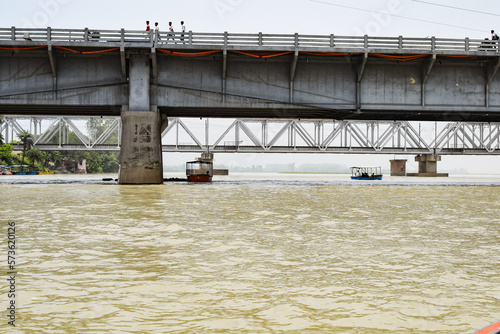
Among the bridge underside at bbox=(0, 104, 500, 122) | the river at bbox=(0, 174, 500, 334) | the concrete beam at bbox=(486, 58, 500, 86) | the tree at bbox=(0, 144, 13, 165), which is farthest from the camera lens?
the tree at bbox=(0, 144, 13, 165)

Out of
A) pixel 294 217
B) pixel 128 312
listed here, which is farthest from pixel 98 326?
pixel 294 217

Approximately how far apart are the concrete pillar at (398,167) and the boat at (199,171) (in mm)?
73229

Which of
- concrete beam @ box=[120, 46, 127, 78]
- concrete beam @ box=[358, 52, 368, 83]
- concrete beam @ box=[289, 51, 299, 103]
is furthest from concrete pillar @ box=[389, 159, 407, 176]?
concrete beam @ box=[120, 46, 127, 78]

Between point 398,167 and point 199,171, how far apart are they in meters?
77.0

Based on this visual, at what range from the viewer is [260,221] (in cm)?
1320

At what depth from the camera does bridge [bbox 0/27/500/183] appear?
108ft

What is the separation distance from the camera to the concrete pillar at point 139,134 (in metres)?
33.3

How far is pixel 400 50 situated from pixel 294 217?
2286cm

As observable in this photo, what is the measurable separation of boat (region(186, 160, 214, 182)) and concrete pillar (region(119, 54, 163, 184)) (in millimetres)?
14900

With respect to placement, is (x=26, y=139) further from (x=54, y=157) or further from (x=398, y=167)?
(x=398, y=167)

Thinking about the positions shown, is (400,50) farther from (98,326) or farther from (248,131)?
(248,131)

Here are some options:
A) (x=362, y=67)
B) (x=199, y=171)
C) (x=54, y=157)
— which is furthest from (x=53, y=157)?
(x=362, y=67)

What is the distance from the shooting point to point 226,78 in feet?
113

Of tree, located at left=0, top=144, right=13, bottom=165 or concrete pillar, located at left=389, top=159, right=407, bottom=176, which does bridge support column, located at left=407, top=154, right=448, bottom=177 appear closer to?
concrete pillar, located at left=389, top=159, right=407, bottom=176
